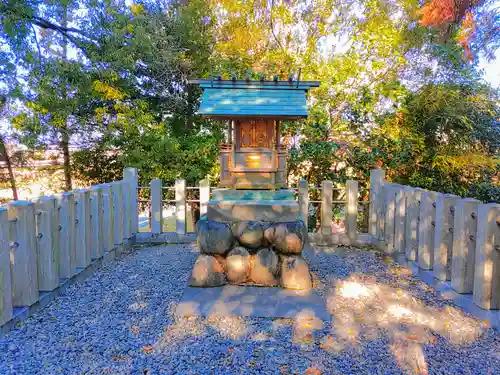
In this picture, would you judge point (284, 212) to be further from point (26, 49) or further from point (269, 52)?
point (26, 49)

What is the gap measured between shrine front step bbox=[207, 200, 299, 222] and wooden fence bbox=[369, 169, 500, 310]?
1623mm

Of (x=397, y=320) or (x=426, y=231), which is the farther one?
(x=426, y=231)

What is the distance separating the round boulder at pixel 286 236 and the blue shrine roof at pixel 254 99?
1.33 m

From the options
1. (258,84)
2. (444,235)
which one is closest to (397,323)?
(444,235)

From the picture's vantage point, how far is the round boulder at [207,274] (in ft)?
13.9

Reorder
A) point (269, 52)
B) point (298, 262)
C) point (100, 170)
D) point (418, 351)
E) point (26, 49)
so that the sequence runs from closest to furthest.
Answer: point (418, 351), point (298, 262), point (26, 49), point (269, 52), point (100, 170)

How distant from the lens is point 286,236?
425 cm

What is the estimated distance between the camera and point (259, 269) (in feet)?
14.0

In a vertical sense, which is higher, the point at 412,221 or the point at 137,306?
the point at 412,221

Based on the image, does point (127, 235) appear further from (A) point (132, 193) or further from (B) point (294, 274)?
(B) point (294, 274)

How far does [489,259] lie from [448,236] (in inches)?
32.0

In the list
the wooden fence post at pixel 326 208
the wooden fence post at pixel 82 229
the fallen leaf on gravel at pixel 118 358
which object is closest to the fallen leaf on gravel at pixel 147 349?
the fallen leaf on gravel at pixel 118 358

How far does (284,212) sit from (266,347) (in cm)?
183

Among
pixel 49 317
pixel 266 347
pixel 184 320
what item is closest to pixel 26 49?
pixel 49 317
